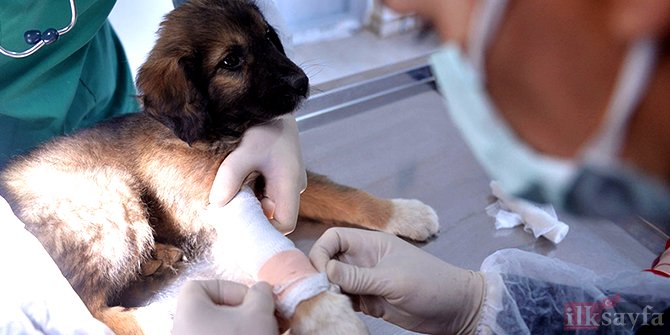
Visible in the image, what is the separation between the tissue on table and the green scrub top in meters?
1.14

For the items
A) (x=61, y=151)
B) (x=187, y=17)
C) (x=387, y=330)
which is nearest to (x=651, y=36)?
(x=387, y=330)

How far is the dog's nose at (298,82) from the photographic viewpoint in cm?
133

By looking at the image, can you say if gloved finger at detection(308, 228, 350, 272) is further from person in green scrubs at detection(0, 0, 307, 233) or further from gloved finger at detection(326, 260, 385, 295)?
person in green scrubs at detection(0, 0, 307, 233)

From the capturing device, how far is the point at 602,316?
104cm

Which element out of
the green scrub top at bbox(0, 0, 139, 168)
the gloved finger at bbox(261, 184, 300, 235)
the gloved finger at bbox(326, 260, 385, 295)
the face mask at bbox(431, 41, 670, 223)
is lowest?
the gloved finger at bbox(261, 184, 300, 235)

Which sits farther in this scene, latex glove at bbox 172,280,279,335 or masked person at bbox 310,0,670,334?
latex glove at bbox 172,280,279,335

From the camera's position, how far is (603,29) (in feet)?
1.05

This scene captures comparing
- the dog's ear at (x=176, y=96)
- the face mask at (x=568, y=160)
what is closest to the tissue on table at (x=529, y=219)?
the dog's ear at (x=176, y=96)

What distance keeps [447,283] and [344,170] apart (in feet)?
2.56

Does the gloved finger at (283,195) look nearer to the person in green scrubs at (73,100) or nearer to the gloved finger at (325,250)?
the person in green scrubs at (73,100)

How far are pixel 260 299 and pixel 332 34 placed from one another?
48cm

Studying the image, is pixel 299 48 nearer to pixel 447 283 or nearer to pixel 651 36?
pixel 447 283

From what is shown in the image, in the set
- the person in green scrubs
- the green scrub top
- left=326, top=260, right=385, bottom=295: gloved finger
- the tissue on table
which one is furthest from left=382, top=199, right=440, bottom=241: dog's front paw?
the green scrub top

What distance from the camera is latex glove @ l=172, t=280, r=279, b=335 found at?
2.97ft
